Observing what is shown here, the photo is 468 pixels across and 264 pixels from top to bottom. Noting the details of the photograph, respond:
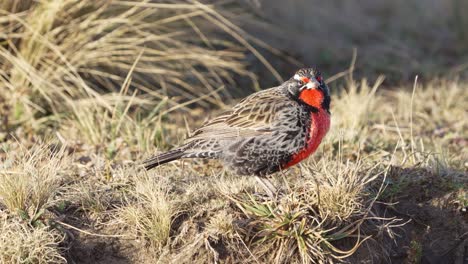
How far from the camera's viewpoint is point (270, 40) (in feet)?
32.4

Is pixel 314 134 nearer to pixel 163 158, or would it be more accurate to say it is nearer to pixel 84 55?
pixel 163 158

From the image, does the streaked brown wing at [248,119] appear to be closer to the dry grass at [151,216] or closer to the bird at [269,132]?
the bird at [269,132]

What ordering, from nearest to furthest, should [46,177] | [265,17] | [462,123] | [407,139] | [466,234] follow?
[46,177] → [466,234] → [407,139] → [462,123] → [265,17]

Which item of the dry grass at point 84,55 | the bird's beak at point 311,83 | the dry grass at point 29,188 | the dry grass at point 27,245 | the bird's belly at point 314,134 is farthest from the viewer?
the dry grass at point 84,55

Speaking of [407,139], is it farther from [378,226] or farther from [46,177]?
[46,177]

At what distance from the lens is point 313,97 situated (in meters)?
5.38

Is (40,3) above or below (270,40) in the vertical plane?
above

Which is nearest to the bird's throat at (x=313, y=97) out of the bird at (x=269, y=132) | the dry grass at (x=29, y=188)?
the bird at (x=269, y=132)

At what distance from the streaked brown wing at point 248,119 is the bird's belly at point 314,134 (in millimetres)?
240

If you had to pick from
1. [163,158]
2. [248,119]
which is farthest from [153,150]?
[248,119]

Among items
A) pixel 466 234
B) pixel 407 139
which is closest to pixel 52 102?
pixel 407 139

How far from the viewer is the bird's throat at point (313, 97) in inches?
211

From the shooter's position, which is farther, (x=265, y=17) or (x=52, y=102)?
(x=265, y=17)

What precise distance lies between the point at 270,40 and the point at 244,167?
4739 millimetres
